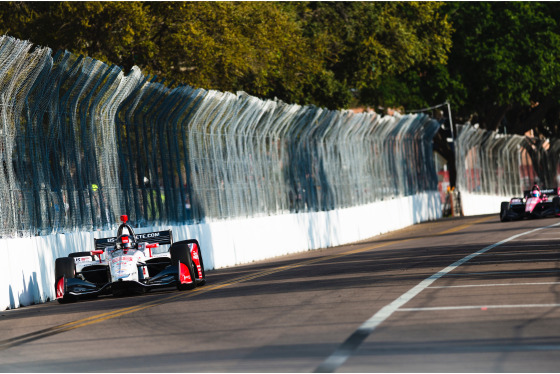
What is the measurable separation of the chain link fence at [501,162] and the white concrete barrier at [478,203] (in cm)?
29

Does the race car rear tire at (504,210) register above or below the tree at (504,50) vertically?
below

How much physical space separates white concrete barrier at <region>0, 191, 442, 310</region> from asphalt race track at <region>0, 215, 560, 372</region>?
737mm

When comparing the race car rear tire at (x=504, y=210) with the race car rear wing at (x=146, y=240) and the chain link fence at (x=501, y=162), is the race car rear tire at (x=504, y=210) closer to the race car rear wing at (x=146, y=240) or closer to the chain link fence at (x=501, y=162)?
the chain link fence at (x=501, y=162)

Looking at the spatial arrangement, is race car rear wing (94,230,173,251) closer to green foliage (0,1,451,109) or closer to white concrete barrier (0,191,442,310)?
white concrete barrier (0,191,442,310)

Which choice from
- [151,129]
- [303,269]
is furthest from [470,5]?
[303,269]

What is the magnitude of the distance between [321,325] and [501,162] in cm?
5368

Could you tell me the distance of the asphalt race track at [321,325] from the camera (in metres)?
8.30

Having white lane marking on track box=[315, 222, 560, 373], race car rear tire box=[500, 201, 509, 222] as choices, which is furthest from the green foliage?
white lane marking on track box=[315, 222, 560, 373]

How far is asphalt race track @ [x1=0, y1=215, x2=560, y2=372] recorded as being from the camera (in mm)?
8305

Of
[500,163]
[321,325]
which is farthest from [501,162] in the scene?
[321,325]

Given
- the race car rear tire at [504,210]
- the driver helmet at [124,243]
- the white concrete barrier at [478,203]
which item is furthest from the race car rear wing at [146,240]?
the white concrete barrier at [478,203]

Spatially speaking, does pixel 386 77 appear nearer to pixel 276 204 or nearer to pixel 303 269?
pixel 276 204

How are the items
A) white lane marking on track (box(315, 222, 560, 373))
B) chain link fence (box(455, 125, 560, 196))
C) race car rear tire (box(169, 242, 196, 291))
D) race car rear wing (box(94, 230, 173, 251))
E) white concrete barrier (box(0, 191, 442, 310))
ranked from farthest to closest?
chain link fence (box(455, 125, 560, 196))
race car rear wing (box(94, 230, 173, 251))
white concrete barrier (box(0, 191, 442, 310))
race car rear tire (box(169, 242, 196, 291))
white lane marking on track (box(315, 222, 560, 373))

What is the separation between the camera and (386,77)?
55.1 m
